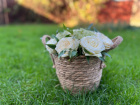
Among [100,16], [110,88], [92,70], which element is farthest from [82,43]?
[100,16]

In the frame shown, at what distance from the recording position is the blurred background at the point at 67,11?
5531mm

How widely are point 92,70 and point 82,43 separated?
0.25 meters

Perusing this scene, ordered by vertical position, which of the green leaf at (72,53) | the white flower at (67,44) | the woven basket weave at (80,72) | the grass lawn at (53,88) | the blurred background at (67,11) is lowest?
the grass lawn at (53,88)

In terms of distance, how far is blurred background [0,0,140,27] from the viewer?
5.53 meters

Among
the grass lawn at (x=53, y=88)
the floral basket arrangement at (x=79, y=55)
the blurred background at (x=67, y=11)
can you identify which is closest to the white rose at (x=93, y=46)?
the floral basket arrangement at (x=79, y=55)

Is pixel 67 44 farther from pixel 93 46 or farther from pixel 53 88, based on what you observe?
pixel 53 88

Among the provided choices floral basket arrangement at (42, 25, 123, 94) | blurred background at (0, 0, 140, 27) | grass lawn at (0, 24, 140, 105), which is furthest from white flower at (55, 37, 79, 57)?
blurred background at (0, 0, 140, 27)

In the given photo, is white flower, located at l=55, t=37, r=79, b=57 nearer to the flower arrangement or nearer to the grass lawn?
the flower arrangement

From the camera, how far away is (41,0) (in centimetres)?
723

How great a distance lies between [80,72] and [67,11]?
7.07 metres

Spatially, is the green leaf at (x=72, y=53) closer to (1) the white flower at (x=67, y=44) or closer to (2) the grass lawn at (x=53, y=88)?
(1) the white flower at (x=67, y=44)

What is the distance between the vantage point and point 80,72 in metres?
0.99

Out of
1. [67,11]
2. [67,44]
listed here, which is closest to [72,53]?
[67,44]

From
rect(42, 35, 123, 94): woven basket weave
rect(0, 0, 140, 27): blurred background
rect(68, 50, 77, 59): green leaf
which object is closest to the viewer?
rect(68, 50, 77, 59): green leaf
